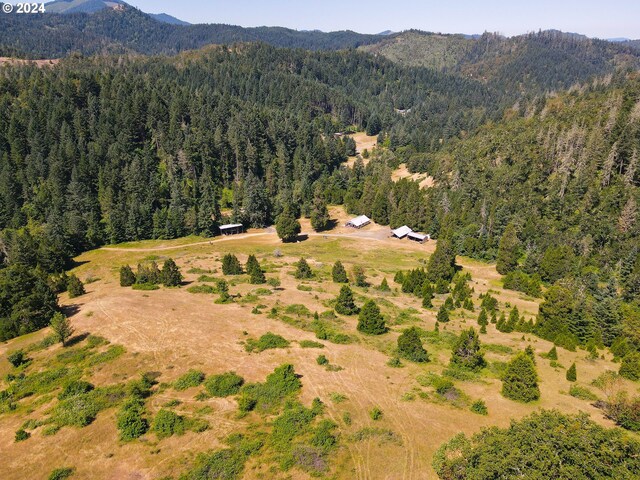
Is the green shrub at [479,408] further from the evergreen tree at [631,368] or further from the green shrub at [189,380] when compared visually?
the green shrub at [189,380]

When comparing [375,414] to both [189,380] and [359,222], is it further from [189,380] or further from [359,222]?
[359,222]

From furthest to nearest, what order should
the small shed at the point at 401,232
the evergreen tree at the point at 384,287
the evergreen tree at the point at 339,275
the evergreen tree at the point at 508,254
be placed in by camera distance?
the small shed at the point at 401,232, the evergreen tree at the point at 508,254, the evergreen tree at the point at 339,275, the evergreen tree at the point at 384,287

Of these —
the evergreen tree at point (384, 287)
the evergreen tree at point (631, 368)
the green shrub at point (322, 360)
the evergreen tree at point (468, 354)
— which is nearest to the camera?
the green shrub at point (322, 360)

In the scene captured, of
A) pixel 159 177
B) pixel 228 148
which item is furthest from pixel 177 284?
pixel 228 148

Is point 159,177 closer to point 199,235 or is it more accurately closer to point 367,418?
point 199,235

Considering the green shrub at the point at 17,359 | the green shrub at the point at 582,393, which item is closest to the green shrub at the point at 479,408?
the green shrub at the point at 582,393

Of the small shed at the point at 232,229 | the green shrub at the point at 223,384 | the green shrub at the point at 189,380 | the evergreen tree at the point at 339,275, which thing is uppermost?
the green shrub at the point at 223,384

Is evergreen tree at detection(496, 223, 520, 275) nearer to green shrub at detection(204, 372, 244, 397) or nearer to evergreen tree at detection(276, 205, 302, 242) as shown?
evergreen tree at detection(276, 205, 302, 242)

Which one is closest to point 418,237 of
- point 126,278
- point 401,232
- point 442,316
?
point 401,232

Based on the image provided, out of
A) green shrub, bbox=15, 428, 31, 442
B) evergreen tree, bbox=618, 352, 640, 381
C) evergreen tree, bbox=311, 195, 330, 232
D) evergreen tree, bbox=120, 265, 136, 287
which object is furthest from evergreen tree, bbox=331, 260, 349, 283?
green shrub, bbox=15, 428, 31, 442
